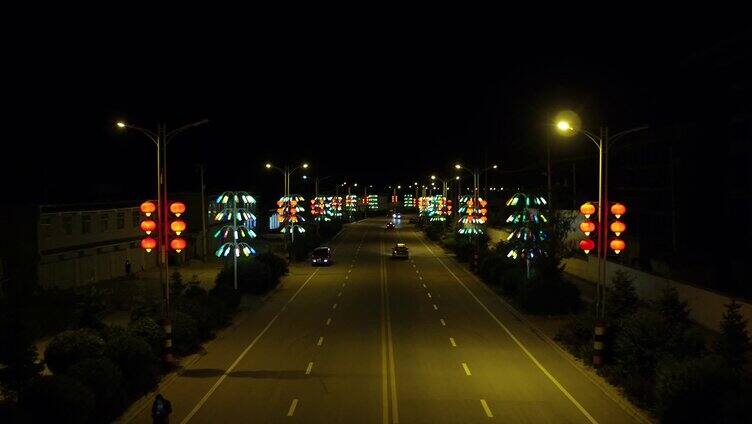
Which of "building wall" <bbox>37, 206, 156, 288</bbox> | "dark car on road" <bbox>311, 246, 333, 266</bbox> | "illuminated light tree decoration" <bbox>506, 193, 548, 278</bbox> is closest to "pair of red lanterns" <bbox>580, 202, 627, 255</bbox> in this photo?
"illuminated light tree decoration" <bbox>506, 193, 548, 278</bbox>

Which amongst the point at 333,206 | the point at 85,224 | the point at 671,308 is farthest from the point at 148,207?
the point at 333,206

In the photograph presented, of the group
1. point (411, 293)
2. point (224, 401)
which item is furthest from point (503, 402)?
point (411, 293)

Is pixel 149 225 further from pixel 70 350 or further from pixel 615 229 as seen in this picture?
pixel 615 229

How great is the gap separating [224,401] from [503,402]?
21.6 feet

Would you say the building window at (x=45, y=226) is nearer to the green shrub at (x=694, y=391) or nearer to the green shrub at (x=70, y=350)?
the green shrub at (x=70, y=350)

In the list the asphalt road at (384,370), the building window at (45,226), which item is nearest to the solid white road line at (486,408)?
the asphalt road at (384,370)

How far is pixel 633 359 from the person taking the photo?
775 inches

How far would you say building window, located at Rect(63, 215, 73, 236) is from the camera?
44650 millimetres

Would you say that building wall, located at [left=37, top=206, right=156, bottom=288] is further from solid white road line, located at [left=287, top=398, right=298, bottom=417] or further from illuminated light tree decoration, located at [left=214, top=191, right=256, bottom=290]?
solid white road line, located at [left=287, top=398, right=298, bottom=417]

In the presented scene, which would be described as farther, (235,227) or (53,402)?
(235,227)

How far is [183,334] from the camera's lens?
24.5 metres

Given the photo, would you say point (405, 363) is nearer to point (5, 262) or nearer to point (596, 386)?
point (596, 386)

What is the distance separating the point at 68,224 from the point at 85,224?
8.00 ft

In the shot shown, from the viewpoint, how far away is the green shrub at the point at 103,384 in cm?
1603
